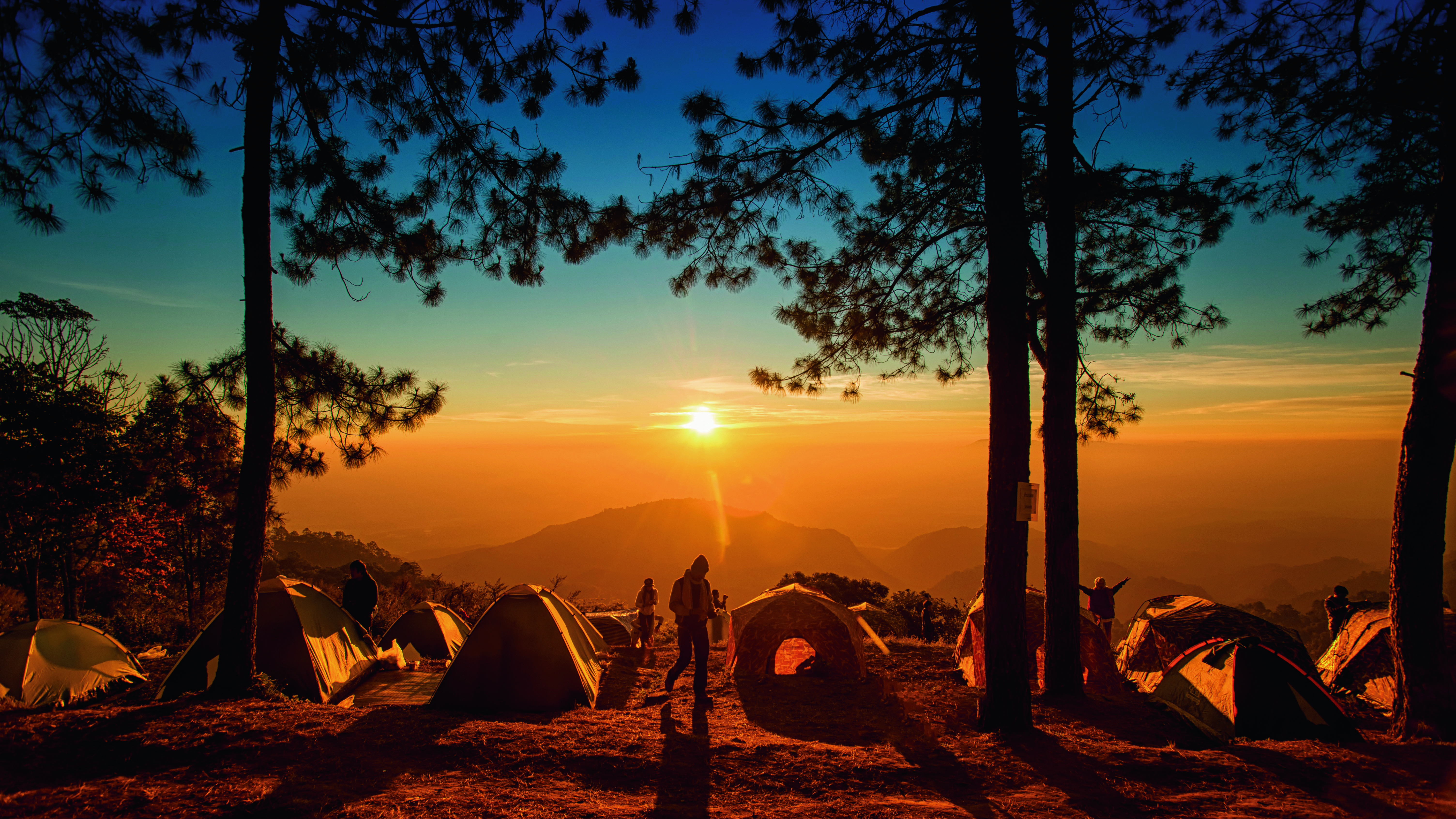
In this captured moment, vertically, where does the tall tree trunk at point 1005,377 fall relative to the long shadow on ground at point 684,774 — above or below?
above

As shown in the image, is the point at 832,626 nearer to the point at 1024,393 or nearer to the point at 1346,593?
the point at 1024,393

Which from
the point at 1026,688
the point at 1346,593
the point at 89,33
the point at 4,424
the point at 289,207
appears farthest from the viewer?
the point at 4,424

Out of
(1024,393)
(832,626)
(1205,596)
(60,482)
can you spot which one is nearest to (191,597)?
(60,482)

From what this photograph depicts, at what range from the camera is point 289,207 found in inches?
309

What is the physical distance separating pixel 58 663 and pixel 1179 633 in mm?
16510

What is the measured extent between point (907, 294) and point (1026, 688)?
238 inches

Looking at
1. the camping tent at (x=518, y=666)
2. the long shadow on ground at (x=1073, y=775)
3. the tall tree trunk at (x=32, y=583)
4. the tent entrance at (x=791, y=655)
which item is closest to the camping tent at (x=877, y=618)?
the tent entrance at (x=791, y=655)

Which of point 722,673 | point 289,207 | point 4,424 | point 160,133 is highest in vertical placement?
point 160,133

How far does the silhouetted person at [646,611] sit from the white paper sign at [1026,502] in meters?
8.33

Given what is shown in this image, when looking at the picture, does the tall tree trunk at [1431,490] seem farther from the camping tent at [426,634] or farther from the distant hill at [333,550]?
the distant hill at [333,550]

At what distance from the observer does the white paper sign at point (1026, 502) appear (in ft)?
19.4

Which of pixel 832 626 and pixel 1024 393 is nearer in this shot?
pixel 1024 393

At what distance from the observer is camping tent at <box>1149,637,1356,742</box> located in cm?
619

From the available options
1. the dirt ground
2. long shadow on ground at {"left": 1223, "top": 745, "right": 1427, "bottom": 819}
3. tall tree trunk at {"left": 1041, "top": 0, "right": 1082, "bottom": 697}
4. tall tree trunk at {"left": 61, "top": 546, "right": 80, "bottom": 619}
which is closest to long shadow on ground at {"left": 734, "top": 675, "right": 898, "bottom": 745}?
the dirt ground
